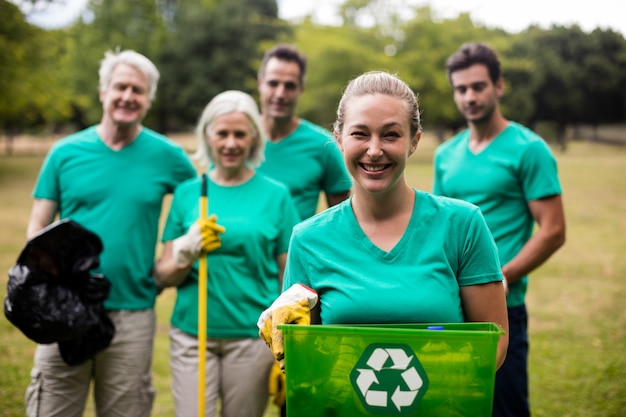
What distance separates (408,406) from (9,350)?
570cm

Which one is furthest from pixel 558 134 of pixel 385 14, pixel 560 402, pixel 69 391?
pixel 69 391

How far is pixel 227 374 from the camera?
321 centimetres

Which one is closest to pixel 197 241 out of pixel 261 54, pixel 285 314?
pixel 285 314

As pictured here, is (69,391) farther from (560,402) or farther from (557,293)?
(557,293)

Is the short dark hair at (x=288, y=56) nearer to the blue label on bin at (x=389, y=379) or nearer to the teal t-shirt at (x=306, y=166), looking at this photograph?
the teal t-shirt at (x=306, y=166)

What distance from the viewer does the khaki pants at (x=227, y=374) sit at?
3162 millimetres

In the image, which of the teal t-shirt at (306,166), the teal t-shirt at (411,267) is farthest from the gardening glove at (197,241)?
the teal t-shirt at (411,267)

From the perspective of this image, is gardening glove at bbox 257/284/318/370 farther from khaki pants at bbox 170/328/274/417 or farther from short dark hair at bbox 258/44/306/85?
short dark hair at bbox 258/44/306/85

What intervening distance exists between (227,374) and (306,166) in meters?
1.32

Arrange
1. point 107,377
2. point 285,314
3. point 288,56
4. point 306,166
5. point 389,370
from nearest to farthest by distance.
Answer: point 389,370
point 285,314
point 107,377
point 306,166
point 288,56

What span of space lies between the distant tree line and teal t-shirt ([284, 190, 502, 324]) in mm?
22639

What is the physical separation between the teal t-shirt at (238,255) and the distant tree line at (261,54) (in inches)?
835

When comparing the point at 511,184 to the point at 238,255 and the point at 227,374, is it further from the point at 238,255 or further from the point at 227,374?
the point at 227,374

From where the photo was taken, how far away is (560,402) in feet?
16.7
